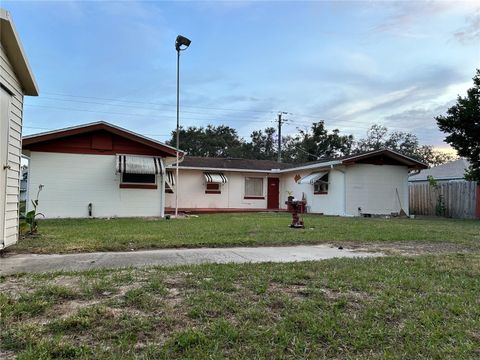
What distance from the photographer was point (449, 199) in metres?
19.9

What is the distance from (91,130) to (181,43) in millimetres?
4855

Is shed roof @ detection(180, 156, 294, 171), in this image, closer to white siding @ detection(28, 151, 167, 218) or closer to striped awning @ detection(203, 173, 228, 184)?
striped awning @ detection(203, 173, 228, 184)

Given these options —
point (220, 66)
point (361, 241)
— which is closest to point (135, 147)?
point (220, 66)

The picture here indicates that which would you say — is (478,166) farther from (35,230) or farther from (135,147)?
(35,230)


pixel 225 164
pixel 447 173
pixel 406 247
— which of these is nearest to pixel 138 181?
pixel 225 164

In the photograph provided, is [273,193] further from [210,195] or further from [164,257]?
[164,257]

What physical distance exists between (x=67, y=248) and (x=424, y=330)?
6.16 metres

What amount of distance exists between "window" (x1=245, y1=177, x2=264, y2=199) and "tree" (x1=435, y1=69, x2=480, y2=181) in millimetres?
10557

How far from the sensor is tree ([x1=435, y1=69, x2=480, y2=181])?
1738 centimetres

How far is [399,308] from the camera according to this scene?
3795 millimetres

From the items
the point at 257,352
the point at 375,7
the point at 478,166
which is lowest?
the point at 257,352

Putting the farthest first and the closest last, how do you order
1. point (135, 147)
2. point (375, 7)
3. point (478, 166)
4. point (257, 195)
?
point (257, 195), point (478, 166), point (135, 147), point (375, 7)

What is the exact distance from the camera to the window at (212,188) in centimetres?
2194

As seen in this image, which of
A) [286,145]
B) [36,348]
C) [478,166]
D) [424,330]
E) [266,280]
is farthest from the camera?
[286,145]
